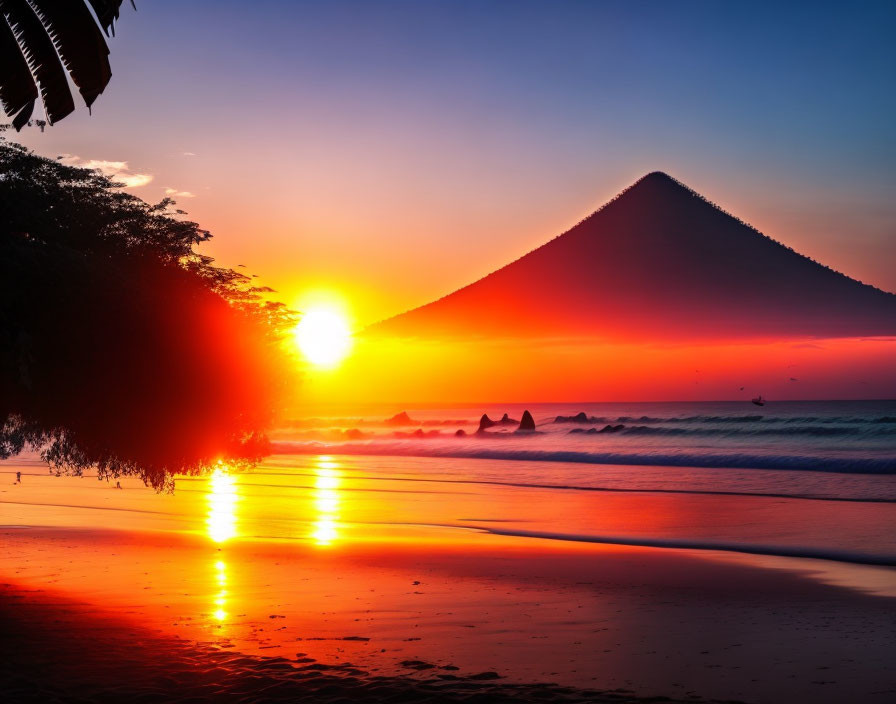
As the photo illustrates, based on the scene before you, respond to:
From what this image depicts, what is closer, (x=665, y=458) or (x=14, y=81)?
(x=14, y=81)

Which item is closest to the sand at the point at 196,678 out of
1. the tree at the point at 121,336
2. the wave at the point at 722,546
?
the tree at the point at 121,336

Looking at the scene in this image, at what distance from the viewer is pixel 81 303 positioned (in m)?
12.6

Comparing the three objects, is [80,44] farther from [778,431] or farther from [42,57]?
[778,431]

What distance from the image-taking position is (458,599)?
12477 millimetres

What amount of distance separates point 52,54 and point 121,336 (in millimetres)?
3798

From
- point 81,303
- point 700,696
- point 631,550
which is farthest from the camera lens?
point 631,550

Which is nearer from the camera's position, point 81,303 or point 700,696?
point 700,696

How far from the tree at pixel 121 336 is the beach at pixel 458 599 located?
6.96ft

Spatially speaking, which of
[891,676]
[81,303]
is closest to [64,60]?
[81,303]

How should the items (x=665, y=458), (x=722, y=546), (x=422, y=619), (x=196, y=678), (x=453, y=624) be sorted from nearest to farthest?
(x=196, y=678)
(x=453, y=624)
(x=422, y=619)
(x=722, y=546)
(x=665, y=458)

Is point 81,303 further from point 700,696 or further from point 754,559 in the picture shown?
point 754,559

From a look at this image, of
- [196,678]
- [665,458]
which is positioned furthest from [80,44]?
[665,458]

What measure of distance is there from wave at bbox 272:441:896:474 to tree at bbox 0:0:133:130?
35424 mm

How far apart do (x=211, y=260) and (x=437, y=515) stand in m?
10.6
